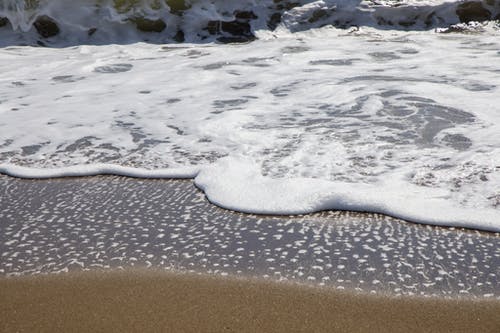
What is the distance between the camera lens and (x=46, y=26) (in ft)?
28.1

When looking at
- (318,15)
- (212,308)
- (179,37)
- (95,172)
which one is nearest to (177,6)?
(179,37)

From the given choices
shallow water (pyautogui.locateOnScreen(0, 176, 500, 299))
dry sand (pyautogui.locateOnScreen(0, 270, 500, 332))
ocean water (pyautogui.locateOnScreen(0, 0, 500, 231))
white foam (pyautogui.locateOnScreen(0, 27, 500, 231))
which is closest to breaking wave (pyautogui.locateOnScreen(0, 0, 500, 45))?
ocean water (pyautogui.locateOnScreen(0, 0, 500, 231))

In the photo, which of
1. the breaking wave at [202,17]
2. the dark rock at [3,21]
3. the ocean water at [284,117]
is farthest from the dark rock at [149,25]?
the dark rock at [3,21]

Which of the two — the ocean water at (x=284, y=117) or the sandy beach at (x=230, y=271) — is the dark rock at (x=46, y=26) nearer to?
the ocean water at (x=284, y=117)

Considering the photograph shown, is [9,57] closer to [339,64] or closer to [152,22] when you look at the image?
[152,22]

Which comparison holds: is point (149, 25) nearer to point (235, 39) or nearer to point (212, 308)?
point (235, 39)

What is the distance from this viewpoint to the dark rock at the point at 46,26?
27.8 feet

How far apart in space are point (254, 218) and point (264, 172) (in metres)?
0.49

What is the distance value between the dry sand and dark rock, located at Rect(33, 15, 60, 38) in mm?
7667

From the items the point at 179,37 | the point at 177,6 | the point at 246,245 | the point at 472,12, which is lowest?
the point at 179,37

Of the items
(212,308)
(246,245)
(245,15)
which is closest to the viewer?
(212,308)

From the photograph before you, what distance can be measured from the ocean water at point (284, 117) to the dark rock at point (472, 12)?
0.18 feet

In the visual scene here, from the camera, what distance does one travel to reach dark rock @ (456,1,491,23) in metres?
8.02

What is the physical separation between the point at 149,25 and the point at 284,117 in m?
5.82
